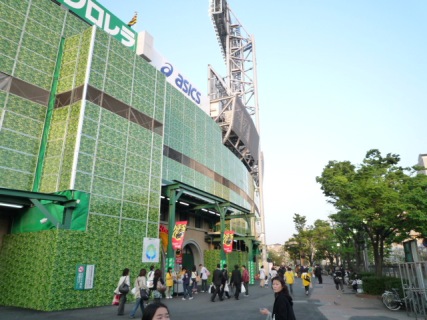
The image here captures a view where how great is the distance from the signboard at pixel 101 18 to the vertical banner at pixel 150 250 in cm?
1292

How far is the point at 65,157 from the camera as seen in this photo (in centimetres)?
1499

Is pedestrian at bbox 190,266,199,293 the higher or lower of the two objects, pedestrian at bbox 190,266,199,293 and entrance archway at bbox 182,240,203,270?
the lower

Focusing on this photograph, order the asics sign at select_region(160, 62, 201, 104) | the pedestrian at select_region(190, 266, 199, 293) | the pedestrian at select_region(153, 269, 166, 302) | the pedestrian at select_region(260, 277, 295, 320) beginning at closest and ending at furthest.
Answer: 1. the pedestrian at select_region(260, 277, 295, 320)
2. the pedestrian at select_region(153, 269, 166, 302)
3. the pedestrian at select_region(190, 266, 199, 293)
4. the asics sign at select_region(160, 62, 201, 104)

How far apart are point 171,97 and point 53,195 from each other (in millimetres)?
15316

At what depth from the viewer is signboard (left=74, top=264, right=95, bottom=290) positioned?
13.2 m

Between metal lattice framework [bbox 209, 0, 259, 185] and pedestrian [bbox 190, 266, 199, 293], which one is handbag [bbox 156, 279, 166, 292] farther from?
metal lattice framework [bbox 209, 0, 259, 185]

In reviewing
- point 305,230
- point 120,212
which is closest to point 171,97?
point 120,212

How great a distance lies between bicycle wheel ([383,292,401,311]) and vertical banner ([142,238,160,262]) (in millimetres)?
11283

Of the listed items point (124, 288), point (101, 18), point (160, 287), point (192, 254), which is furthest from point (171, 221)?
point (101, 18)

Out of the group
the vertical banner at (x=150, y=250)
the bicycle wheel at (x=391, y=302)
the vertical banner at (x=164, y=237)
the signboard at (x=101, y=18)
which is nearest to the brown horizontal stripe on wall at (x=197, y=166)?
the vertical banner at (x=164, y=237)

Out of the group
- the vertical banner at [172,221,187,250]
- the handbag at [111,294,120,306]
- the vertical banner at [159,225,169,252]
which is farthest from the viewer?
the vertical banner at [159,225,169,252]

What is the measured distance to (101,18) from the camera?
21203mm

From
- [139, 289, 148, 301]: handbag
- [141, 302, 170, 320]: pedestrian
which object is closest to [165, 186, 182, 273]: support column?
[139, 289, 148, 301]: handbag

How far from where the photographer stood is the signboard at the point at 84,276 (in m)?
13.2
